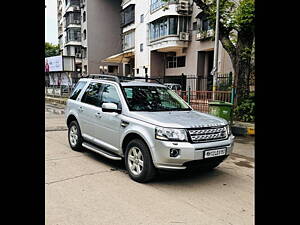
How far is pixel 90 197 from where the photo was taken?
3.72 m

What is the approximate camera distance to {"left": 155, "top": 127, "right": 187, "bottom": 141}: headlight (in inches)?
158

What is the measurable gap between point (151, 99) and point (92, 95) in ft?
4.95

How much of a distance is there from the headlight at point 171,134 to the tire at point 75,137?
2742 mm

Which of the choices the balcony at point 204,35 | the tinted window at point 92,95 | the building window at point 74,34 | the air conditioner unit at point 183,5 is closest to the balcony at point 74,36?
the building window at point 74,34

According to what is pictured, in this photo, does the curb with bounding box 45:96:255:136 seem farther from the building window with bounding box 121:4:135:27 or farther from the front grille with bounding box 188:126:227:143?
the building window with bounding box 121:4:135:27

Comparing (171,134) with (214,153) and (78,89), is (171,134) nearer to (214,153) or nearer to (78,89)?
(214,153)

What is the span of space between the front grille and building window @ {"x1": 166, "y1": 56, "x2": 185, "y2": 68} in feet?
72.1

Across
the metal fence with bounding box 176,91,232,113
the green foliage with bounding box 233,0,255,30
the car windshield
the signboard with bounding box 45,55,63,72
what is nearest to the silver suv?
the car windshield

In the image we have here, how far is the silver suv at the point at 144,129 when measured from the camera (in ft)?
13.2

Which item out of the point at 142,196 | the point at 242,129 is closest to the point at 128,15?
the point at 242,129
